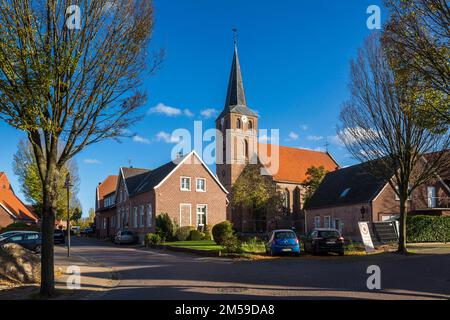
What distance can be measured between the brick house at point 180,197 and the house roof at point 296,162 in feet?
74.3

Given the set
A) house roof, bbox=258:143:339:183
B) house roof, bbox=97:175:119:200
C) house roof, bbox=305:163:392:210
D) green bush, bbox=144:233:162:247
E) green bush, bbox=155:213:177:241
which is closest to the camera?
green bush, bbox=144:233:162:247

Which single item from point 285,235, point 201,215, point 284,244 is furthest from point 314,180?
point 284,244

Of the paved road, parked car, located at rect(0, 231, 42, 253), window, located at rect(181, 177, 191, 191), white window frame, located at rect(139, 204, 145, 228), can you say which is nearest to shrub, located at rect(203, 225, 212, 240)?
window, located at rect(181, 177, 191, 191)

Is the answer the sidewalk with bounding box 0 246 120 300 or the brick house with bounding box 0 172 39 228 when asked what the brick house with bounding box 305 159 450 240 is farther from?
the brick house with bounding box 0 172 39 228

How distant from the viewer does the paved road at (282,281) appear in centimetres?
1045

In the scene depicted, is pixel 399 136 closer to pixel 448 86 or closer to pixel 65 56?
pixel 448 86

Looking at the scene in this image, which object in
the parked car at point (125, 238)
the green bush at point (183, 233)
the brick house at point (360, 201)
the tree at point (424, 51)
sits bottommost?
the parked car at point (125, 238)

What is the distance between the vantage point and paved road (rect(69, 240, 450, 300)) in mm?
10445

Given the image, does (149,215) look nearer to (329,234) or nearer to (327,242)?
(329,234)

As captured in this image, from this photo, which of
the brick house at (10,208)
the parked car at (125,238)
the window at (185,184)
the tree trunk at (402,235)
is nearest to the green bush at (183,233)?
the window at (185,184)

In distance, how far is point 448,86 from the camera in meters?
12.7

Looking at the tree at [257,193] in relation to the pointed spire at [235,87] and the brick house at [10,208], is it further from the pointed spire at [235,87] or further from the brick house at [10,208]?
the brick house at [10,208]

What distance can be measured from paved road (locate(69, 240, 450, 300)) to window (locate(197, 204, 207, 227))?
73.1 feet
